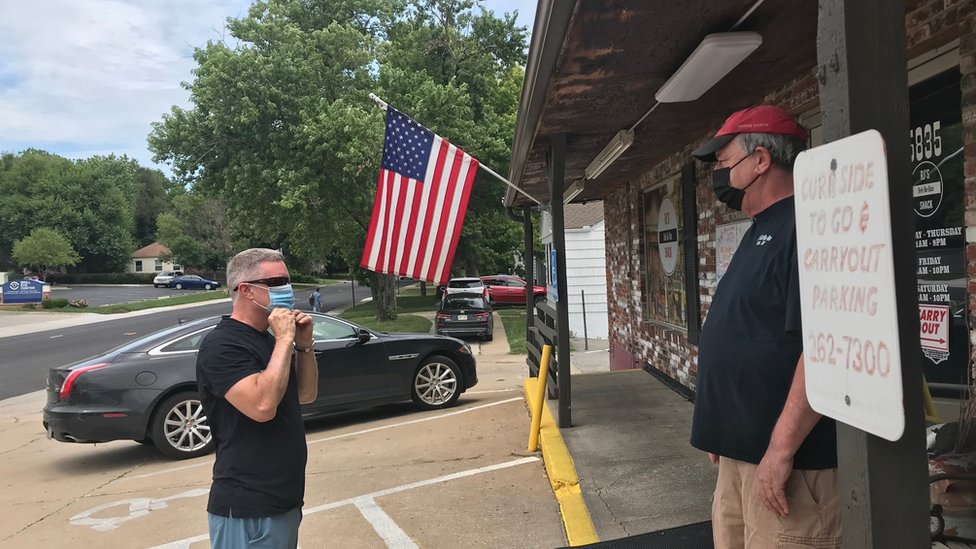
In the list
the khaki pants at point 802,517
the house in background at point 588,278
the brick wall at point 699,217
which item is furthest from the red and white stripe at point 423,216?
the house in background at point 588,278

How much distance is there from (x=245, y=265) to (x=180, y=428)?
16.2 feet

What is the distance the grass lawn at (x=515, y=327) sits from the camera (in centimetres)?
1546

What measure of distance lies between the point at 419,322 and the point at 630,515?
61.6 ft

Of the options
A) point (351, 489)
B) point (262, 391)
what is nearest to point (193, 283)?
point (351, 489)

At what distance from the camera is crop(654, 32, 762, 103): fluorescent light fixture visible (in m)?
3.49

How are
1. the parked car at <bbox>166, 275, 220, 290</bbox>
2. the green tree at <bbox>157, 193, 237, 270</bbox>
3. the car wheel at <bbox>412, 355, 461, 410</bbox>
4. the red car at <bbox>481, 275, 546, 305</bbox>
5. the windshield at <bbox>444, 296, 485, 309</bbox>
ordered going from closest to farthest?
the car wheel at <bbox>412, 355, 461, 410</bbox>
the windshield at <bbox>444, 296, 485, 309</bbox>
the red car at <bbox>481, 275, 546, 305</bbox>
the parked car at <bbox>166, 275, 220, 290</bbox>
the green tree at <bbox>157, 193, 237, 270</bbox>

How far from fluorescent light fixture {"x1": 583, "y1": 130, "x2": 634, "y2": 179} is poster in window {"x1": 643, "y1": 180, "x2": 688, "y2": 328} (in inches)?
37.5

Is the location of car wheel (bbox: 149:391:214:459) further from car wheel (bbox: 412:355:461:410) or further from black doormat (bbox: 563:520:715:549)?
black doormat (bbox: 563:520:715:549)

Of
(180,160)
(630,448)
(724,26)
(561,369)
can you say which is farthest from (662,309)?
(180,160)

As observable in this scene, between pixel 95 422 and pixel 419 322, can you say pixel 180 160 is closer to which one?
pixel 419 322

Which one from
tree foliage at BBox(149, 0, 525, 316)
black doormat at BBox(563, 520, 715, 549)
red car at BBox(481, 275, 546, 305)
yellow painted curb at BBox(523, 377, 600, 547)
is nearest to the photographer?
black doormat at BBox(563, 520, 715, 549)

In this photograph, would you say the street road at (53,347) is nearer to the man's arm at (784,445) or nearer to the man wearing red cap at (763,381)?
the man wearing red cap at (763,381)

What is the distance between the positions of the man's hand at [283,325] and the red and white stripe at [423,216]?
3.74 meters

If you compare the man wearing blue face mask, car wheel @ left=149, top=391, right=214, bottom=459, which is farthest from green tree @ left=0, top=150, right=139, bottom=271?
the man wearing blue face mask
